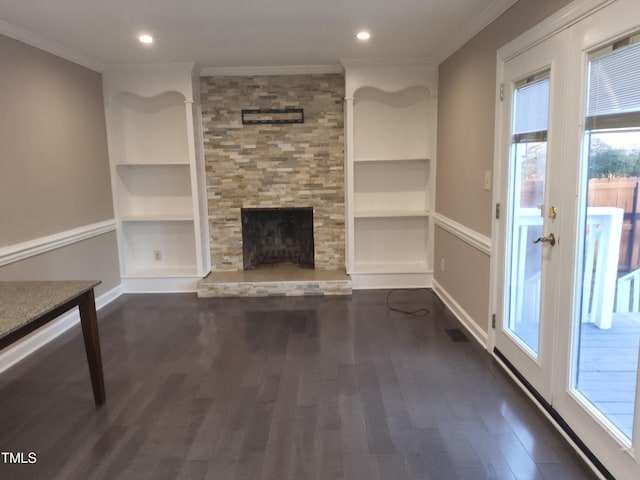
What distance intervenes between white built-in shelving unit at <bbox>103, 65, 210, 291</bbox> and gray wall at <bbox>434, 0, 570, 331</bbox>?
259cm

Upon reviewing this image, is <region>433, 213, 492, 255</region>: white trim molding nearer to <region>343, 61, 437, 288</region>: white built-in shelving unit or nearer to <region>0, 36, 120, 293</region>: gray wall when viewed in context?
<region>343, 61, 437, 288</region>: white built-in shelving unit

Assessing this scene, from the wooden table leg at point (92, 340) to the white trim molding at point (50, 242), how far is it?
43.4 inches

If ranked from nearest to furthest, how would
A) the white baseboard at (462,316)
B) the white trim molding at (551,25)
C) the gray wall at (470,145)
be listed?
the white trim molding at (551,25), the gray wall at (470,145), the white baseboard at (462,316)

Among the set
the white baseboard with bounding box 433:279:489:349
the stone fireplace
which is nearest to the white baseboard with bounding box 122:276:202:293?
the stone fireplace

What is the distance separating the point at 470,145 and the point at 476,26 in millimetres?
877

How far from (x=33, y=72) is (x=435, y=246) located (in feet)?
13.1

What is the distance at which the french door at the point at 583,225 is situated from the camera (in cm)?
176

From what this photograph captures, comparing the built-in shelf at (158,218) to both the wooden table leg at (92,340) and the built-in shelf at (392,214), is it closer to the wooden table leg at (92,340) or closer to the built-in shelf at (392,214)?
the built-in shelf at (392,214)

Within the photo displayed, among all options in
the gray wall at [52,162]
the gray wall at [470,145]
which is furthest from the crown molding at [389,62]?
the gray wall at [52,162]

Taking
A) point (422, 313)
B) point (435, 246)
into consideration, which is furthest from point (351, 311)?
point (435, 246)

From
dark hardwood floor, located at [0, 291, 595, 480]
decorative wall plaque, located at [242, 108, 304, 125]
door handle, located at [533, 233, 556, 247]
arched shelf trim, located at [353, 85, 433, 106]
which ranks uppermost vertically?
arched shelf trim, located at [353, 85, 433, 106]

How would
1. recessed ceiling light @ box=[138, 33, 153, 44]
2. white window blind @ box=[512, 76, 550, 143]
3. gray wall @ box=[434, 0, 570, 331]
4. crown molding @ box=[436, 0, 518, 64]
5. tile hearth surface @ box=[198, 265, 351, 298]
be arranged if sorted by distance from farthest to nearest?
tile hearth surface @ box=[198, 265, 351, 298] < recessed ceiling light @ box=[138, 33, 153, 44] < gray wall @ box=[434, 0, 570, 331] < crown molding @ box=[436, 0, 518, 64] < white window blind @ box=[512, 76, 550, 143]

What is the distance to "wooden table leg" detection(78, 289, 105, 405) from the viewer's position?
2.43 meters

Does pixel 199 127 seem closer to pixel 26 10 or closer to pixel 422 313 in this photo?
pixel 26 10
